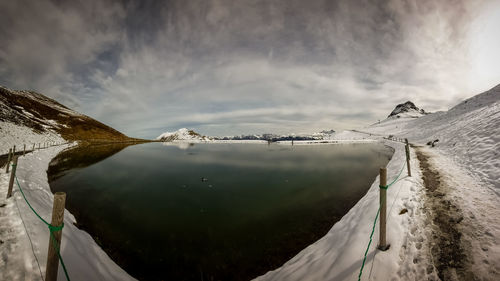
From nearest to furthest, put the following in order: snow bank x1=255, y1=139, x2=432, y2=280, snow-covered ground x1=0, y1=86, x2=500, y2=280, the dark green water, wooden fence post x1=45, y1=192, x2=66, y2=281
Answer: wooden fence post x1=45, y1=192, x2=66, y2=281, snow-covered ground x1=0, y1=86, x2=500, y2=280, snow bank x1=255, y1=139, x2=432, y2=280, the dark green water

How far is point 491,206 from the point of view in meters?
7.22

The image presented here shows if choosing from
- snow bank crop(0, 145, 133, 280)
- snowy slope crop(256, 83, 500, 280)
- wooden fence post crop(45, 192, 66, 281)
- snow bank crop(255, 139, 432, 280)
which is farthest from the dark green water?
wooden fence post crop(45, 192, 66, 281)

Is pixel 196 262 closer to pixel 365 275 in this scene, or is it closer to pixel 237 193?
pixel 365 275

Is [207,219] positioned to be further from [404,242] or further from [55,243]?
[404,242]

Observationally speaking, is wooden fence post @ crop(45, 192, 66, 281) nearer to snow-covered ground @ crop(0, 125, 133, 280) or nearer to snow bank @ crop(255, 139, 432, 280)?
snow-covered ground @ crop(0, 125, 133, 280)

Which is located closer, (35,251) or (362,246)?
(35,251)

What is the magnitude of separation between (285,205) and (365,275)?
24.3ft

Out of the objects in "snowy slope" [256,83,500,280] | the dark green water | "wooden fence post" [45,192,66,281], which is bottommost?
the dark green water

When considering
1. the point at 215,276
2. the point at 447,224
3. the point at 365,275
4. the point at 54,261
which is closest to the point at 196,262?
the point at 215,276

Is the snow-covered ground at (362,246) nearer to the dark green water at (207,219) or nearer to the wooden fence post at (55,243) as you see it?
the dark green water at (207,219)

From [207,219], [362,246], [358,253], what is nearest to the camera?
[358,253]

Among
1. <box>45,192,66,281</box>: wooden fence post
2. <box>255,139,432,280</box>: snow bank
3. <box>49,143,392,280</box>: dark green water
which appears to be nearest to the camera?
<box>45,192,66,281</box>: wooden fence post

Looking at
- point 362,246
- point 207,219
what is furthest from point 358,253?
point 207,219

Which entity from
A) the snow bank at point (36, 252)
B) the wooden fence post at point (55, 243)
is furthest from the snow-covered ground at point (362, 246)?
the wooden fence post at point (55, 243)
